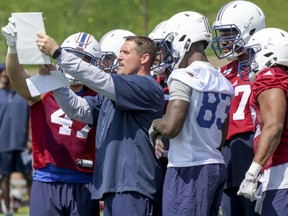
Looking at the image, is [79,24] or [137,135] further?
[79,24]

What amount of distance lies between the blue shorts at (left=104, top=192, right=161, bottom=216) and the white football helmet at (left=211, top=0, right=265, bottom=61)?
4.69 feet

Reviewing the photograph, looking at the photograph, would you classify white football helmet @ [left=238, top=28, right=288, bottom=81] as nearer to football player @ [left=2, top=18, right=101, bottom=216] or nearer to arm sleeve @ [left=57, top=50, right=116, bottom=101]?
arm sleeve @ [left=57, top=50, right=116, bottom=101]

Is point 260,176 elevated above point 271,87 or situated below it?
below

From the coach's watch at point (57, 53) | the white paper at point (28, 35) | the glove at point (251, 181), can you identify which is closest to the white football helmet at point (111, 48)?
the white paper at point (28, 35)

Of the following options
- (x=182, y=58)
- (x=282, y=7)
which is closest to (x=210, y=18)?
(x=282, y=7)

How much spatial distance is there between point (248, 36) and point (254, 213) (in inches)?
55.0

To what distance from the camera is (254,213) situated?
6930 mm

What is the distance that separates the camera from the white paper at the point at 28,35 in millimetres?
6203

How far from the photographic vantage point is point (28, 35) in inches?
245

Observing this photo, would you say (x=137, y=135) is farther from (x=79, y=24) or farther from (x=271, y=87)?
(x=79, y=24)

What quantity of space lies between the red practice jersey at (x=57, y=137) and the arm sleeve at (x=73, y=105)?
0.26 meters

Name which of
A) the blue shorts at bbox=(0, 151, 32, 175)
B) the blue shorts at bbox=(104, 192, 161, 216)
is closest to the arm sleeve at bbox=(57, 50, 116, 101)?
the blue shorts at bbox=(104, 192, 161, 216)

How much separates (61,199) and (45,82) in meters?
1.01

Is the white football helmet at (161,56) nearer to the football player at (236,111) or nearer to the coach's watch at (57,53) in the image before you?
the football player at (236,111)
